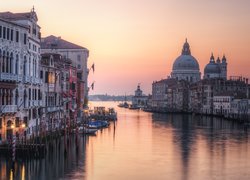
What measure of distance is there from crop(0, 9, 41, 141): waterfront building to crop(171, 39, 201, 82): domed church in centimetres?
12834

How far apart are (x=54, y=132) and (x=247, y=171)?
17813mm

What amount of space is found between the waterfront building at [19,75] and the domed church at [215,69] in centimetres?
11035

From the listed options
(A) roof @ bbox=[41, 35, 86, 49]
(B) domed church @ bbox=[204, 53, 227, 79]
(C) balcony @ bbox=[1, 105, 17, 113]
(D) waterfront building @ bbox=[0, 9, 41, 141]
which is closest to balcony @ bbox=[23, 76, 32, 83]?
(D) waterfront building @ bbox=[0, 9, 41, 141]

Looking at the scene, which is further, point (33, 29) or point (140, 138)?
point (140, 138)

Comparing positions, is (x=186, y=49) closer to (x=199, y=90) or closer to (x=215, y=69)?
(x=215, y=69)

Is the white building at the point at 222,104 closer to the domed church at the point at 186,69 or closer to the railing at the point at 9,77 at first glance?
the domed church at the point at 186,69

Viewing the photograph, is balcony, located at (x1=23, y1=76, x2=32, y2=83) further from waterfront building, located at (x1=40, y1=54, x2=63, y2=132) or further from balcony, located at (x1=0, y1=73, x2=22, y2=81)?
waterfront building, located at (x1=40, y1=54, x2=63, y2=132)

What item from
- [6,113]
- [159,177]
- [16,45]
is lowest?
[159,177]

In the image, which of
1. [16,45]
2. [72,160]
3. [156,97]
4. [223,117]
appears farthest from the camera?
[156,97]

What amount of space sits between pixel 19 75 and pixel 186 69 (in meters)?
134

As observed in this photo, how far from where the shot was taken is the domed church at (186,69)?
16400 centimetres

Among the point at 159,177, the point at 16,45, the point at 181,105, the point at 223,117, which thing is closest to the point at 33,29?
the point at 16,45

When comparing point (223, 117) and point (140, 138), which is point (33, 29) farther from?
point (223, 117)

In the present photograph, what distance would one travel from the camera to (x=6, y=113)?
102 ft
